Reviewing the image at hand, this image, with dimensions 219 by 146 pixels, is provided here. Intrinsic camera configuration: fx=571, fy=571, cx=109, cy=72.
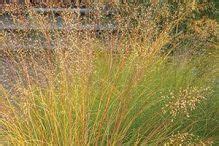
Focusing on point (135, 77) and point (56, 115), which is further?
point (56, 115)

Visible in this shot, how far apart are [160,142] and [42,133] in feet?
2.69

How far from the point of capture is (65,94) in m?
3.83

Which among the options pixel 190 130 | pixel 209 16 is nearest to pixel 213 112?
pixel 190 130

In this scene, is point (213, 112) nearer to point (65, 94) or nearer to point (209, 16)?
point (65, 94)

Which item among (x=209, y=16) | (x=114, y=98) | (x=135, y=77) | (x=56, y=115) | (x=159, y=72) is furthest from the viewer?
(x=209, y=16)

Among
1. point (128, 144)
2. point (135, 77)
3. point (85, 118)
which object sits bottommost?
point (128, 144)

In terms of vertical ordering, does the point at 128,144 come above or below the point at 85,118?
below

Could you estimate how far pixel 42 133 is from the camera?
3746mm

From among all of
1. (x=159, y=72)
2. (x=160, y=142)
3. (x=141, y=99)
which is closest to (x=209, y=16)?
(x=159, y=72)

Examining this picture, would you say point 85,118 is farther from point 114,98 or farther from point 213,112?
point 213,112

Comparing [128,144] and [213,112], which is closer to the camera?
[128,144]

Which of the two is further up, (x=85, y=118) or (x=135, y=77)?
(x=135, y=77)

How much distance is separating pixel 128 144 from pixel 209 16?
13.2 ft

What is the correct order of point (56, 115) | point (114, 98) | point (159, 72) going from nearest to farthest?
point (56, 115) → point (114, 98) → point (159, 72)
